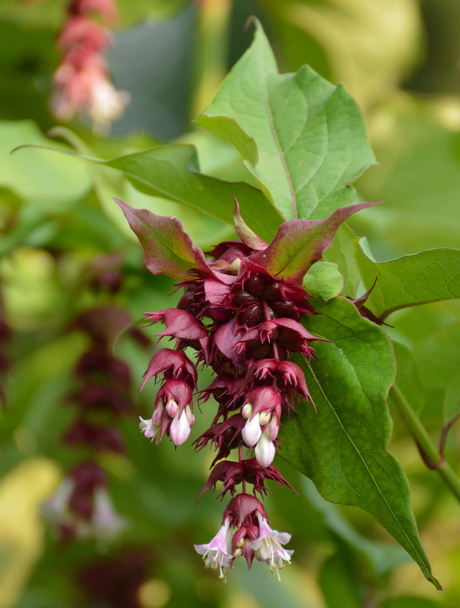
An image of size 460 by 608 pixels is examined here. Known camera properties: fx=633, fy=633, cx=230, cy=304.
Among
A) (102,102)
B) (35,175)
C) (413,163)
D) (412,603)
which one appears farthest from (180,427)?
(413,163)

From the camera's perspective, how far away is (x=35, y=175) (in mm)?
665

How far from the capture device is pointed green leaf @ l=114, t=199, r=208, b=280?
0.96 feet

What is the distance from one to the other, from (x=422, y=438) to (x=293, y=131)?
0.20m

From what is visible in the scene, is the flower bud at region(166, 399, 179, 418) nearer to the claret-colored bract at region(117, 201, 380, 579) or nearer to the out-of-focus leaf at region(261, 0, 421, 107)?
the claret-colored bract at region(117, 201, 380, 579)

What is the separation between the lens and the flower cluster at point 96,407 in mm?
654

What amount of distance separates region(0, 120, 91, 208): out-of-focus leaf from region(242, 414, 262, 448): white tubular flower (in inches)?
16.9

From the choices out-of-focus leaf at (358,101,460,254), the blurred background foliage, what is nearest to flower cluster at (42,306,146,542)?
the blurred background foliage

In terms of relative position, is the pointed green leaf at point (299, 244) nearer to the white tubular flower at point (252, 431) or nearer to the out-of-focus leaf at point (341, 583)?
the white tubular flower at point (252, 431)

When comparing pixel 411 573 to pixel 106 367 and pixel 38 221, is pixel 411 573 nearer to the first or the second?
pixel 106 367

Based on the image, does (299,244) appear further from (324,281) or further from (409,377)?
(409,377)

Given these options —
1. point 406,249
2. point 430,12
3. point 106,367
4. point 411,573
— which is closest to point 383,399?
point 106,367

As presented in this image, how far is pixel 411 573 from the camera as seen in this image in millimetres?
1104

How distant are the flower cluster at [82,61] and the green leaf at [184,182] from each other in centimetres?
41

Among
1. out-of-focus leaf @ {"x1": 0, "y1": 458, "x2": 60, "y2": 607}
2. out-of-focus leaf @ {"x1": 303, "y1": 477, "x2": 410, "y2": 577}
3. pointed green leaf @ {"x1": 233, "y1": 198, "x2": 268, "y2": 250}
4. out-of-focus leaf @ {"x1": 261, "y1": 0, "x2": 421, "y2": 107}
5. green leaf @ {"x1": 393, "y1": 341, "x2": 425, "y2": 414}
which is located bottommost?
out-of-focus leaf @ {"x1": 0, "y1": 458, "x2": 60, "y2": 607}
